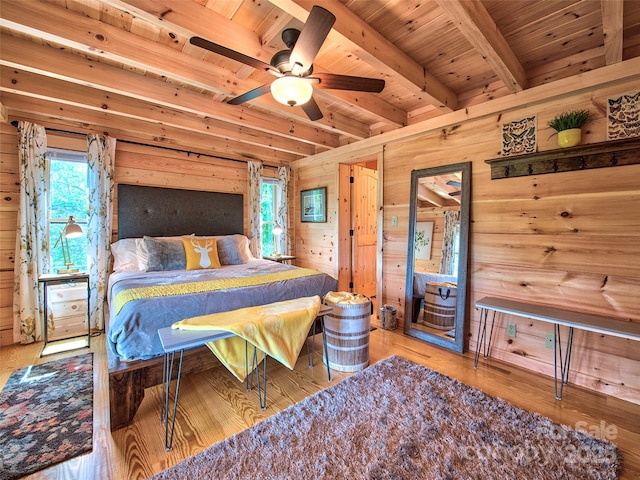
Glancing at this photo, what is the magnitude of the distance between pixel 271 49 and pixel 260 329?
2014 mm

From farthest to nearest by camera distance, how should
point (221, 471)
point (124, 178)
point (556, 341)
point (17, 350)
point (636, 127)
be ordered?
point (124, 178)
point (17, 350)
point (556, 341)
point (636, 127)
point (221, 471)

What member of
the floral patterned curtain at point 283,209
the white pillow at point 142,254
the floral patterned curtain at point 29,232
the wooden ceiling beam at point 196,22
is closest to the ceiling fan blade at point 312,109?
the wooden ceiling beam at point 196,22

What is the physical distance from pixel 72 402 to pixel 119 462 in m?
0.83

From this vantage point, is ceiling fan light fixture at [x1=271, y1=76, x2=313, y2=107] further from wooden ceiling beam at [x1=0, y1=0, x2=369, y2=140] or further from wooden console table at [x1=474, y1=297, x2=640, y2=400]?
wooden console table at [x1=474, y1=297, x2=640, y2=400]

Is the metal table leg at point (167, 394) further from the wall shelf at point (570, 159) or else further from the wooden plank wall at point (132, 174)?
the wall shelf at point (570, 159)

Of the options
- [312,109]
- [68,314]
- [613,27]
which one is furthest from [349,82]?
[68,314]

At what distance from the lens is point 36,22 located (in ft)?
5.48

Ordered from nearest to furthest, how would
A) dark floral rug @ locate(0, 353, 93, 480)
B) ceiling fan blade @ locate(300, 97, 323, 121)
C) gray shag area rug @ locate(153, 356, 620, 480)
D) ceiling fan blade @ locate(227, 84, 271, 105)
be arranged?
1. gray shag area rug @ locate(153, 356, 620, 480)
2. dark floral rug @ locate(0, 353, 93, 480)
3. ceiling fan blade @ locate(227, 84, 271, 105)
4. ceiling fan blade @ locate(300, 97, 323, 121)

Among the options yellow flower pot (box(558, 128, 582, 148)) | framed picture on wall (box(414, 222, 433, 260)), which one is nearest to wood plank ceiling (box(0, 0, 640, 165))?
yellow flower pot (box(558, 128, 582, 148))

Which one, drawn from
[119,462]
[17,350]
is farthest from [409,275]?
[17,350]

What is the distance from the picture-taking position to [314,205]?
4641mm

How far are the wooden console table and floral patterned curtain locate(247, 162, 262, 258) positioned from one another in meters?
3.17

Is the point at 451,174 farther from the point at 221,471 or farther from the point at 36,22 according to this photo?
the point at 36,22

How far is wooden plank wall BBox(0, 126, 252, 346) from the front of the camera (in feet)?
9.34
